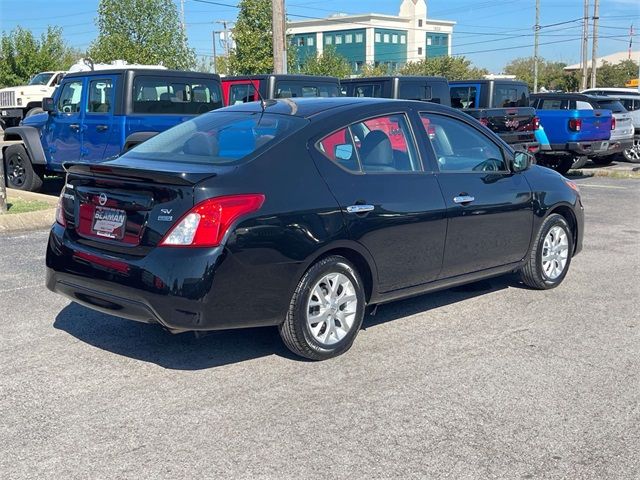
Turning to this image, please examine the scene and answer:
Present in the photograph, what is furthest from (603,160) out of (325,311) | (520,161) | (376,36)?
(376,36)

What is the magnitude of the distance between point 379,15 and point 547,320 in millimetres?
107808

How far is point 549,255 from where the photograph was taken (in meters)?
7.05

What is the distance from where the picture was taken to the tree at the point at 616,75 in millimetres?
73500

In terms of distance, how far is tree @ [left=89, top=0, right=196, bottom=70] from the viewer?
39.7 meters

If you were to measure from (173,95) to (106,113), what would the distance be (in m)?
1.00

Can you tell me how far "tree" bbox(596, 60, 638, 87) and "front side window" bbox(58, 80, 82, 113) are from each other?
68931 millimetres

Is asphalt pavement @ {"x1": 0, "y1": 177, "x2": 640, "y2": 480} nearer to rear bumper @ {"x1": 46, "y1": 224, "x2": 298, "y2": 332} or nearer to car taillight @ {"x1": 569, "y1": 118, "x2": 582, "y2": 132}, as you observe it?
rear bumper @ {"x1": 46, "y1": 224, "x2": 298, "y2": 332}

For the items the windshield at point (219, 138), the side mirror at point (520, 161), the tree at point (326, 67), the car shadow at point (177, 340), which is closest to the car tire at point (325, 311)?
the car shadow at point (177, 340)

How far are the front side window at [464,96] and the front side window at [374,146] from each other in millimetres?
11798

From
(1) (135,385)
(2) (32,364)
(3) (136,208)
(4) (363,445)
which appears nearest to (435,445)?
(4) (363,445)

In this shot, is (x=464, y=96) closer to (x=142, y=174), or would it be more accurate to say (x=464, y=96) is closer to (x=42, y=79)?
(x=142, y=174)

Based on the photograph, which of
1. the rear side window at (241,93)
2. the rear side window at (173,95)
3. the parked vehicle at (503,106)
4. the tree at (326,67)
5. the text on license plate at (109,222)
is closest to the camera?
the text on license plate at (109,222)

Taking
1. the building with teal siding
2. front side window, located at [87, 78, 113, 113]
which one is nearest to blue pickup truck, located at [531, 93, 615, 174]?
front side window, located at [87, 78, 113, 113]

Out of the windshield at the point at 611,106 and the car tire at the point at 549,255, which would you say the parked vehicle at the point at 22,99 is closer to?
the windshield at the point at 611,106
